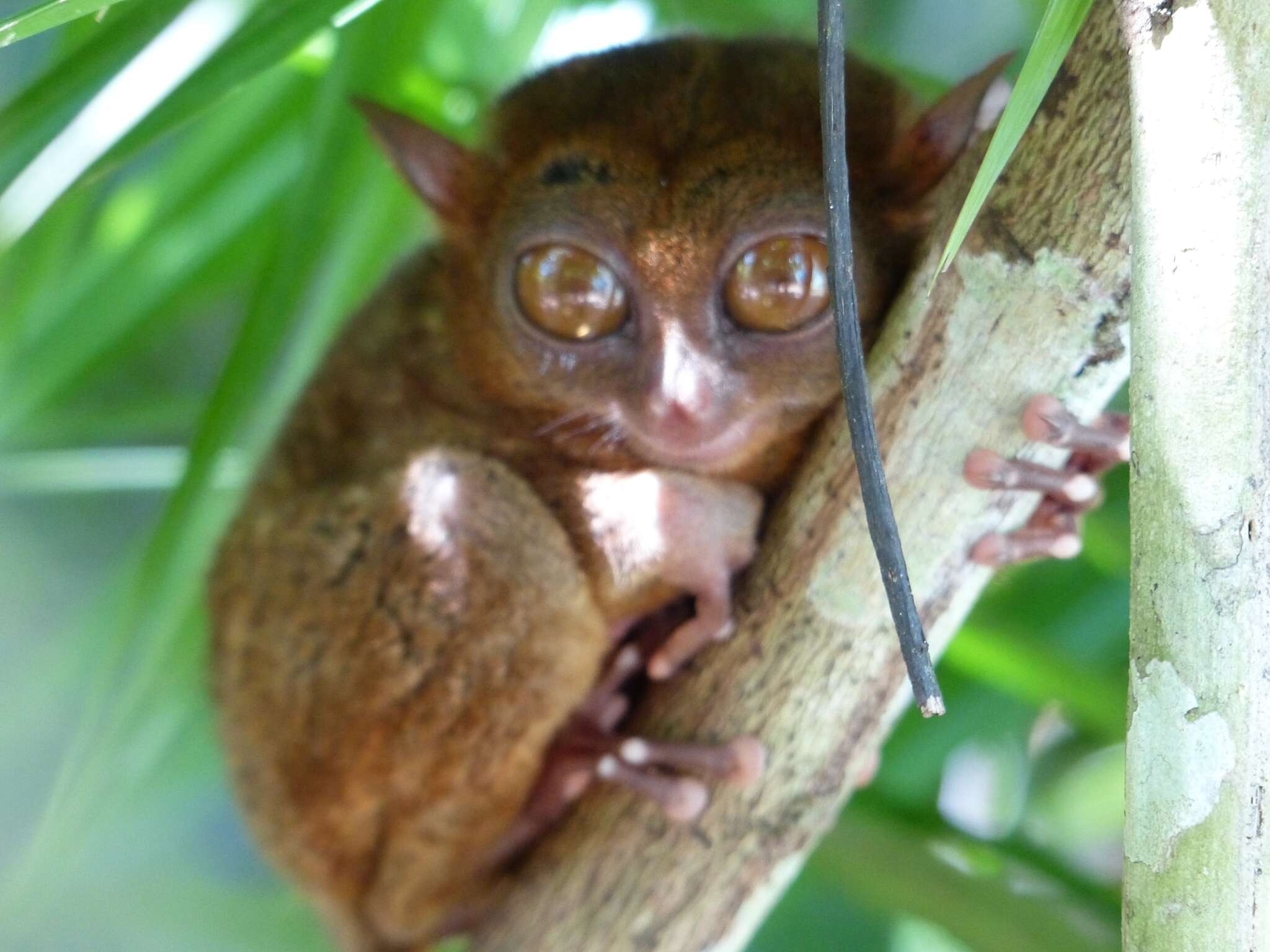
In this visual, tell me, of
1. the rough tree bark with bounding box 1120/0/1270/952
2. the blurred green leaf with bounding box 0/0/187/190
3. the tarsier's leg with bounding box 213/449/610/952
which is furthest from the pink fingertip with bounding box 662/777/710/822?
the blurred green leaf with bounding box 0/0/187/190

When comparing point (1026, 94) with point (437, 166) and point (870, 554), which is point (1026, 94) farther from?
point (437, 166)

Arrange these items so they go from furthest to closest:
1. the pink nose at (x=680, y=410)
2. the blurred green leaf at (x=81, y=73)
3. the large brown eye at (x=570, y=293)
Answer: the large brown eye at (x=570, y=293) → the pink nose at (x=680, y=410) → the blurred green leaf at (x=81, y=73)

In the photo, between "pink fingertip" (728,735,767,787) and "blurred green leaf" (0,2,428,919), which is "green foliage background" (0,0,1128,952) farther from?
"pink fingertip" (728,735,767,787)

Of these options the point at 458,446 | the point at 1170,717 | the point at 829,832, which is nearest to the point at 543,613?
the point at 458,446

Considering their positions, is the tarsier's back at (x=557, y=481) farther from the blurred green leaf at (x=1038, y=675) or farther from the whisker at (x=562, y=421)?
the blurred green leaf at (x=1038, y=675)

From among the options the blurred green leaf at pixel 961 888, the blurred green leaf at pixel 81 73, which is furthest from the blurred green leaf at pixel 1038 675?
the blurred green leaf at pixel 81 73

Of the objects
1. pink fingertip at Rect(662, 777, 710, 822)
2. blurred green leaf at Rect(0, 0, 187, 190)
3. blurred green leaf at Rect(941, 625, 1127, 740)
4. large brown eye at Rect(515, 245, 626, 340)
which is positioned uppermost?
blurred green leaf at Rect(0, 0, 187, 190)
